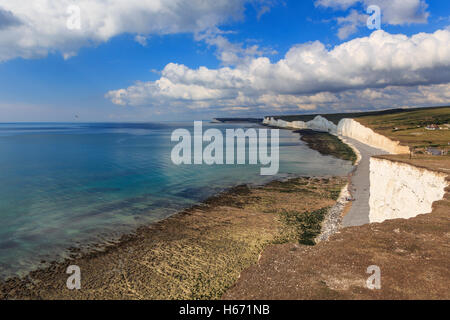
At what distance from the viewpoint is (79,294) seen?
13.9 m

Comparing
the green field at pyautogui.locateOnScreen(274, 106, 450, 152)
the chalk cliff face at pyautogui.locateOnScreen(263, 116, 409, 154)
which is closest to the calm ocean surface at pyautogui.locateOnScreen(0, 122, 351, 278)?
the chalk cliff face at pyautogui.locateOnScreen(263, 116, 409, 154)

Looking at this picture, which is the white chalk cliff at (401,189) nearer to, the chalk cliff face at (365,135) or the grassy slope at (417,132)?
the chalk cliff face at (365,135)

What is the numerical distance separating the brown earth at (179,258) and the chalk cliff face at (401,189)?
633cm

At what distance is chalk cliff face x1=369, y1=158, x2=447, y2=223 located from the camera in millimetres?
17498

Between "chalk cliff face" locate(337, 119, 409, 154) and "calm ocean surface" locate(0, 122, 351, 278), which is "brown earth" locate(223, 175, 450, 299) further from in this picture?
"chalk cliff face" locate(337, 119, 409, 154)

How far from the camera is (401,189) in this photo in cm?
2091

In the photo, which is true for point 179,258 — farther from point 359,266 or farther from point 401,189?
point 401,189

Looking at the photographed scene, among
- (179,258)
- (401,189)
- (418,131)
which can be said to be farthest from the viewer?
(418,131)

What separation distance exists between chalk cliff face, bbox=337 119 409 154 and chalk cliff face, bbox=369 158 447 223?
102ft

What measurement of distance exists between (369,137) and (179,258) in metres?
93.1

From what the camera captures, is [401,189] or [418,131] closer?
[401,189]

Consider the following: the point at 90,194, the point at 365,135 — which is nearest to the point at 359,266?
the point at 90,194
